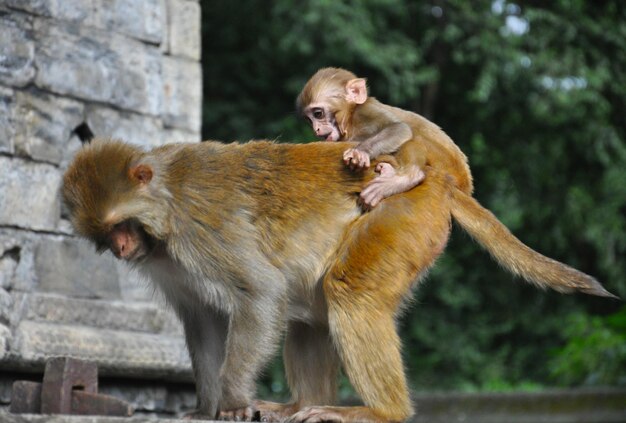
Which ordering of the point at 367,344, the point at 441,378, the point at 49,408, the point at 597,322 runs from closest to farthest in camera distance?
the point at 49,408 → the point at 367,344 → the point at 597,322 → the point at 441,378

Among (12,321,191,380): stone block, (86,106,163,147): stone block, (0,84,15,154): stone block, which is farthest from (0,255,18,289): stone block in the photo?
(86,106,163,147): stone block

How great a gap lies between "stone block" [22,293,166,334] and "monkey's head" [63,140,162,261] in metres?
1.56

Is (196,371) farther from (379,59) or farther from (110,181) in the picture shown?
(379,59)

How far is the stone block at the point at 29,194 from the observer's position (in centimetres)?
612

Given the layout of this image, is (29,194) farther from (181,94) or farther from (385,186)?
(385,186)

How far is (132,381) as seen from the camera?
655 cm

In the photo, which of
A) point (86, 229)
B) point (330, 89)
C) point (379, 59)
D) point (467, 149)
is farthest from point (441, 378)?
point (86, 229)

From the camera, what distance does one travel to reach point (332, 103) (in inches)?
222

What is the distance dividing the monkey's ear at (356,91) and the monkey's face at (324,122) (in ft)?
0.42

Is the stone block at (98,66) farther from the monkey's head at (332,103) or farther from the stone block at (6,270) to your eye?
the monkey's head at (332,103)

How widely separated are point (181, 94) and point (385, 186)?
8.80ft

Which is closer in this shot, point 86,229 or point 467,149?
point 86,229

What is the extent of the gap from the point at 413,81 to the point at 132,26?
621 centimetres

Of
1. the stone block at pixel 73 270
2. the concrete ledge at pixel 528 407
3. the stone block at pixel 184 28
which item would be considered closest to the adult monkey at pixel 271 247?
the stone block at pixel 73 270
